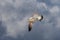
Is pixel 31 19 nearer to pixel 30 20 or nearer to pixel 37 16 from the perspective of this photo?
pixel 30 20

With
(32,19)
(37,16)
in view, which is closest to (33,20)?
(32,19)

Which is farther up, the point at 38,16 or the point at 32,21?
the point at 38,16

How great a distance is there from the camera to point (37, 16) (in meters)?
22.6

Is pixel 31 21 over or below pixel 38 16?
below

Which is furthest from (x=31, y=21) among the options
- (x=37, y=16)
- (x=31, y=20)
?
(x=37, y=16)

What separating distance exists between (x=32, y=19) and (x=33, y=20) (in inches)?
15.6

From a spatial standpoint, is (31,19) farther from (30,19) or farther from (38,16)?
(38,16)

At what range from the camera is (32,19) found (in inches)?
858

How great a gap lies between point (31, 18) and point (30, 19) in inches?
18.7

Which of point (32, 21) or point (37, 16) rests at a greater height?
point (37, 16)

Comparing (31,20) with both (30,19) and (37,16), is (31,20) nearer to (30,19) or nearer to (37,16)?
(30,19)

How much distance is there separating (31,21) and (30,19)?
2.30 ft

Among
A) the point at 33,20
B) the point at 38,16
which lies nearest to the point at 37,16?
the point at 38,16

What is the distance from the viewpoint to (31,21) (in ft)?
72.4
